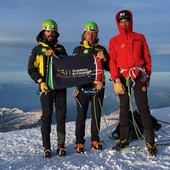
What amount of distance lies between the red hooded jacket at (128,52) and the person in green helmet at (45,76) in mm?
1202

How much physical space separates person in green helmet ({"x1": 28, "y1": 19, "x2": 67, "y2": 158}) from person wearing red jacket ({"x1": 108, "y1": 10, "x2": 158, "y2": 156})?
1.25m

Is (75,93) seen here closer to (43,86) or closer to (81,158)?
(43,86)

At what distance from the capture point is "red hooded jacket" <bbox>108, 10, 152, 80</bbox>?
7605 millimetres

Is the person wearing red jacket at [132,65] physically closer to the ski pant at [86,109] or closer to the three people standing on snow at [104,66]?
the three people standing on snow at [104,66]

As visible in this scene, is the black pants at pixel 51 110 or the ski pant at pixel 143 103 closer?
the ski pant at pixel 143 103

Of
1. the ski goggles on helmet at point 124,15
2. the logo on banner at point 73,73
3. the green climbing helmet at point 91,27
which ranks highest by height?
the ski goggles on helmet at point 124,15

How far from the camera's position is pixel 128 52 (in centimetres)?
761

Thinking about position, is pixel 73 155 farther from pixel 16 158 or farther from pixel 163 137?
pixel 163 137

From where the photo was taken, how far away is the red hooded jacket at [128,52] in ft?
25.0

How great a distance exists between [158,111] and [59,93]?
716 centimetres

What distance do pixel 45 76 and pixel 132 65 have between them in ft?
6.30

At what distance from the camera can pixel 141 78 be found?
7.70 metres

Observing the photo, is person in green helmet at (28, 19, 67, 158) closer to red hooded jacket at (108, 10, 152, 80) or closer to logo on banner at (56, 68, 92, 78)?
logo on banner at (56, 68, 92, 78)

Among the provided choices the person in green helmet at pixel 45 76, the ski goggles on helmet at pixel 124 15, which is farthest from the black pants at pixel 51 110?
the ski goggles on helmet at pixel 124 15
